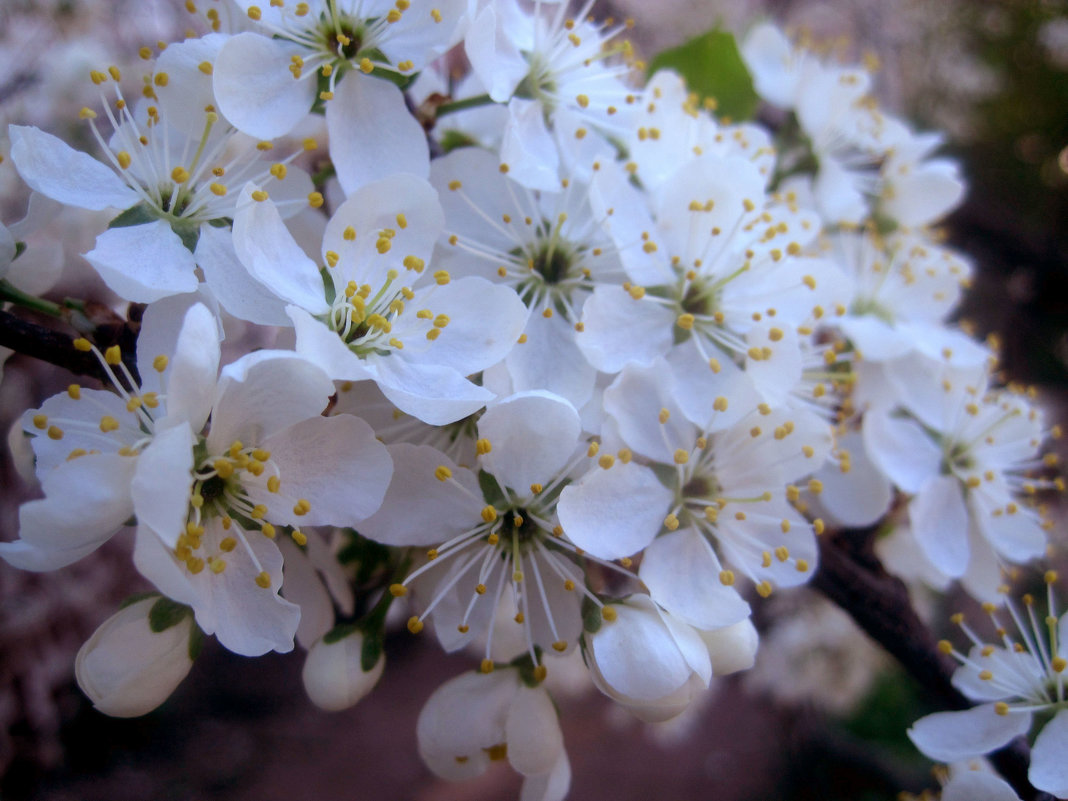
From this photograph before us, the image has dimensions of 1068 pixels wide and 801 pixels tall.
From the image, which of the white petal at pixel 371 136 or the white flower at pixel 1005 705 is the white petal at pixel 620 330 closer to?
the white petal at pixel 371 136

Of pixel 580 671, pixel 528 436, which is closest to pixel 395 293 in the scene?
pixel 528 436

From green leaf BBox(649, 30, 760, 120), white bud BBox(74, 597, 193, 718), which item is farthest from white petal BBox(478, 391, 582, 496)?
green leaf BBox(649, 30, 760, 120)

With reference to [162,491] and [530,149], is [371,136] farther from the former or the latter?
[162,491]

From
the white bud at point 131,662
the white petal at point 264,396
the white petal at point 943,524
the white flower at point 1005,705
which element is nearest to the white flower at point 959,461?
the white petal at point 943,524

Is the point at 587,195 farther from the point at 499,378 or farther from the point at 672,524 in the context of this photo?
the point at 672,524

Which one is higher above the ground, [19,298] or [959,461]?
[19,298]

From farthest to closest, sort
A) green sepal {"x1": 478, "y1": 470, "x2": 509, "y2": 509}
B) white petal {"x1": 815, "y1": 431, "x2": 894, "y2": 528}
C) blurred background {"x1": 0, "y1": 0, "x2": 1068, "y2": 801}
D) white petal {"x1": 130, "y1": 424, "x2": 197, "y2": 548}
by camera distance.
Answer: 1. blurred background {"x1": 0, "y1": 0, "x2": 1068, "y2": 801}
2. white petal {"x1": 815, "y1": 431, "x2": 894, "y2": 528}
3. green sepal {"x1": 478, "y1": 470, "x2": 509, "y2": 509}
4. white petal {"x1": 130, "y1": 424, "x2": 197, "y2": 548}

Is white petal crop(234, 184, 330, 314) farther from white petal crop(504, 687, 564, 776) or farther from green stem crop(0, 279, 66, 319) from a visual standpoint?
white petal crop(504, 687, 564, 776)
